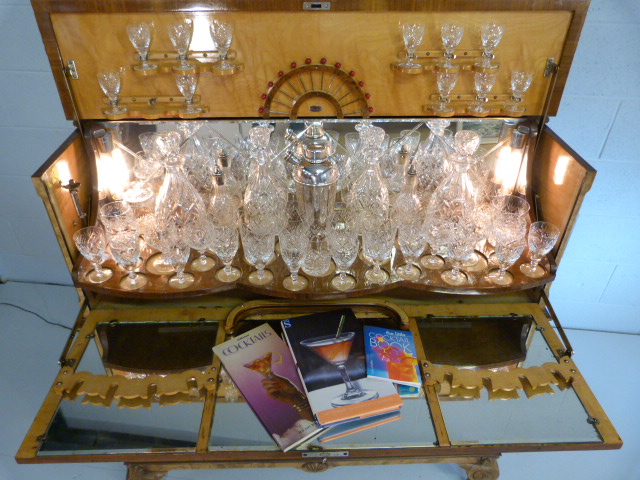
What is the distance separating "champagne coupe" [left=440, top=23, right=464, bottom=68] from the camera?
58.0 inches

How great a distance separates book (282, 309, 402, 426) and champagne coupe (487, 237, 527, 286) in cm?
44

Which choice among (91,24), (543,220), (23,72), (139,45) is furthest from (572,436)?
(23,72)

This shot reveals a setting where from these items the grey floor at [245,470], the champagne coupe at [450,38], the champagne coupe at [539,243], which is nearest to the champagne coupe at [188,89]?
the champagne coupe at [450,38]

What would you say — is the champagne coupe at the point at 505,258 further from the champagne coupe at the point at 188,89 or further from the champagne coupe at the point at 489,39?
the champagne coupe at the point at 188,89

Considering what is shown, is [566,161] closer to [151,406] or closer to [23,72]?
[151,406]

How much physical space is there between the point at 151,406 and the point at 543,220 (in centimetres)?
132

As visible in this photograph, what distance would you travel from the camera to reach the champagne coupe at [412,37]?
147 centimetres

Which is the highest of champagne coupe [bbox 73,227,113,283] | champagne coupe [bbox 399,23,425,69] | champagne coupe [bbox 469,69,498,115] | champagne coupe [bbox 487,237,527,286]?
champagne coupe [bbox 399,23,425,69]

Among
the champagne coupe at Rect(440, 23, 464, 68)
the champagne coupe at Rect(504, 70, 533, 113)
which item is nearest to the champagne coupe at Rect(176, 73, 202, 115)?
the champagne coupe at Rect(440, 23, 464, 68)

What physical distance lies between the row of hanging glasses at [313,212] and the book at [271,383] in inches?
7.3

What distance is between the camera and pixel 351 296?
1.47 metres

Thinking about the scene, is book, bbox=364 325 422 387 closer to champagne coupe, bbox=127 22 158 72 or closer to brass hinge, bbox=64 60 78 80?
champagne coupe, bbox=127 22 158 72

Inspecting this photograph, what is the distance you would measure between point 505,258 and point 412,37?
72cm

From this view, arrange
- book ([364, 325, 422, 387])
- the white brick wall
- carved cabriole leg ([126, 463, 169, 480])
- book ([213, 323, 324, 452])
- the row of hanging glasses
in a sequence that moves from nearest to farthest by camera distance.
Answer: book ([213, 323, 324, 452]) < book ([364, 325, 422, 387]) < the row of hanging glasses < carved cabriole leg ([126, 463, 169, 480]) < the white brick wall
